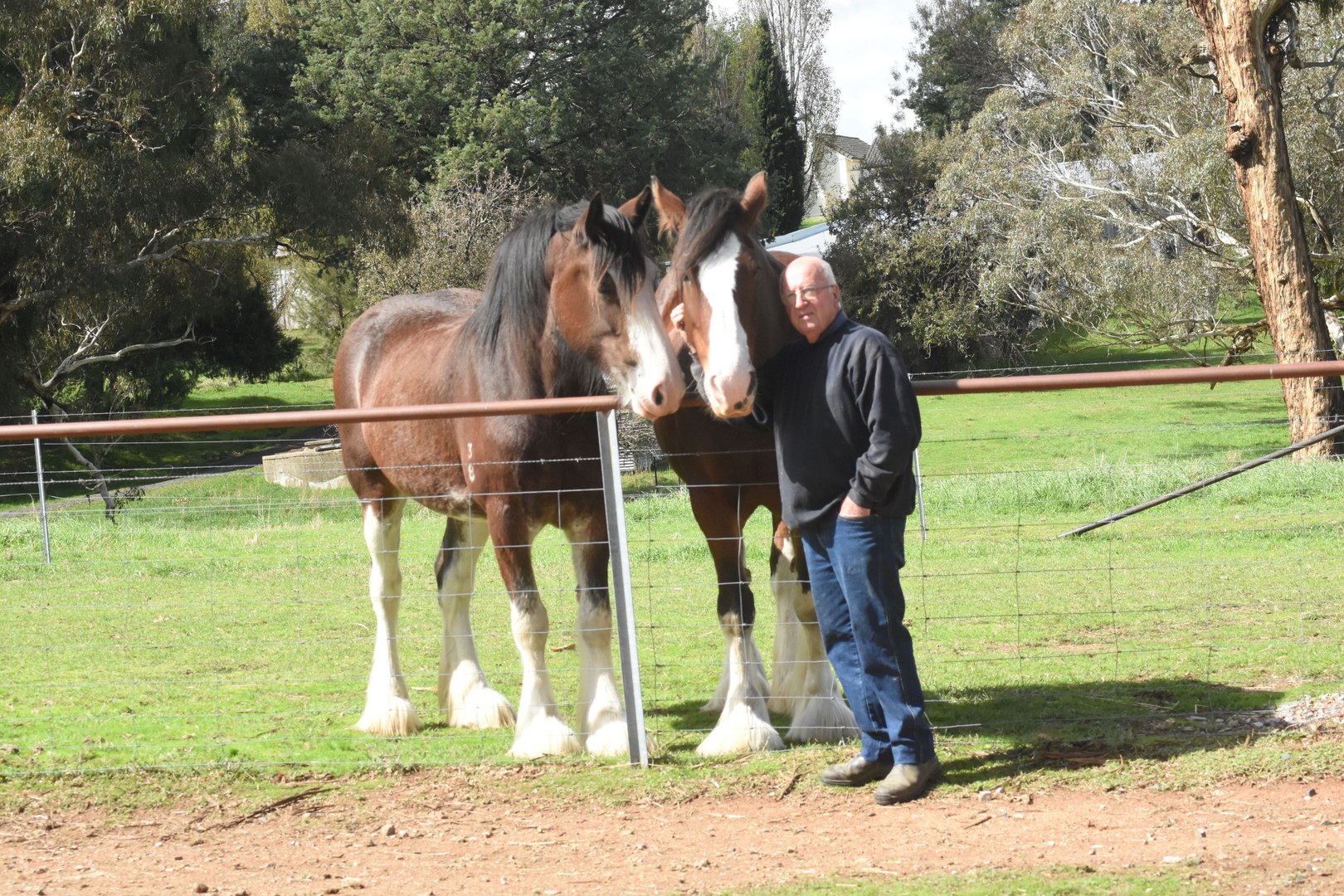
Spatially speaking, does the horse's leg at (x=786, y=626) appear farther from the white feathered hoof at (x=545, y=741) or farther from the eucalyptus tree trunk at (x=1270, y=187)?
the eucalyptus tree trunk at (x=1270, y=187)

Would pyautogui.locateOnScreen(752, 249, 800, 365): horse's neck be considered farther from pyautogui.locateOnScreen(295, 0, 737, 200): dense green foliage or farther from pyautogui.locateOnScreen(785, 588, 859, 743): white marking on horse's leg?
pyautogui.locateOnScreen(295, 0, 737, 200): dense green foliage

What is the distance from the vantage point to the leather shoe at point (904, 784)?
4.57 meters

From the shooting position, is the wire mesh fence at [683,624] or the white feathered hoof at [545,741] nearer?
the white feathered hoof at [545,741]

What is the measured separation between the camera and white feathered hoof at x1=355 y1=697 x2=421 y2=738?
607cm

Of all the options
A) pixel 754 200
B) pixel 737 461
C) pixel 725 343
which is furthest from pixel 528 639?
pixel 754 200

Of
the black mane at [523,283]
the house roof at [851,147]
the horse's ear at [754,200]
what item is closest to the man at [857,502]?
the horse's ear at [754,200]

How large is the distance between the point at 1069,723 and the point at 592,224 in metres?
3.15

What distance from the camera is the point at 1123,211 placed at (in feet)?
96.2

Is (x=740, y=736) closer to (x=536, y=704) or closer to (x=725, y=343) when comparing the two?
(x=536, y=704)

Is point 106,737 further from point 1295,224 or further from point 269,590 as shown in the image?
point 1295,224

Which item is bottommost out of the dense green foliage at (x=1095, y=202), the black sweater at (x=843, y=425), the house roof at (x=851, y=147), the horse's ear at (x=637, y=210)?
the black sweater at (x=843, y=425)

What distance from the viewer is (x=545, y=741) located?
5.43m

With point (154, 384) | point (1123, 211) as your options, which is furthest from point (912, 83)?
point (154, 384)

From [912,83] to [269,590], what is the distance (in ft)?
208
